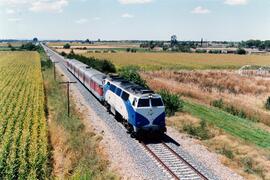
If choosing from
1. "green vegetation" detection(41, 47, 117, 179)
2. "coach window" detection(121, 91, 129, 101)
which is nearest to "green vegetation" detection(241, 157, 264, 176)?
"green vegetation" detection(41, 47, 117, 179)

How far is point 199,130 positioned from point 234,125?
175 inches

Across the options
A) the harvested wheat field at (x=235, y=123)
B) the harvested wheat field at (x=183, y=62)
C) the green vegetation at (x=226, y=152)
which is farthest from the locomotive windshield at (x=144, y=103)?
the harvested wheat field at (x=183, y=62)

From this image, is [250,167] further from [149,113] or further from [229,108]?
[229,108]

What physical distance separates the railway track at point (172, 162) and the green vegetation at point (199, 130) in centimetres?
342

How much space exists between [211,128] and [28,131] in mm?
13357

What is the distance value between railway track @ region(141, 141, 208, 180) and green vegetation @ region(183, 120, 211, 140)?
3.42 m

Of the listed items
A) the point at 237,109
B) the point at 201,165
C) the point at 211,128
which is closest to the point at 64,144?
the point at 201,165

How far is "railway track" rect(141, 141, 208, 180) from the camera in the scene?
57.3ft

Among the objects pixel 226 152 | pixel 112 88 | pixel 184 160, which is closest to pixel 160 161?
pixel 184 160

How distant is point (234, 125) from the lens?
2861 centimetres

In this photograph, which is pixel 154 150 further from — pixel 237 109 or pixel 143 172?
pixel 237 109

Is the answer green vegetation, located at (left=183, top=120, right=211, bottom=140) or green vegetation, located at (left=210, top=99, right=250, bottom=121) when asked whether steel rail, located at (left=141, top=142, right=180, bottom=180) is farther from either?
green vegetation, located at (left=210, top=99, right=250, bottom=121)

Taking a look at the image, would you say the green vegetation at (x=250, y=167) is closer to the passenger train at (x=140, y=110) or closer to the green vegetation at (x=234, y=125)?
the green vegetation at (x=234, y=125)

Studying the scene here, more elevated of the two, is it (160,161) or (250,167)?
(160,161)
